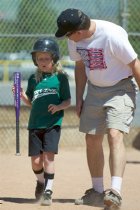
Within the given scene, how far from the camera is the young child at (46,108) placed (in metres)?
6.90

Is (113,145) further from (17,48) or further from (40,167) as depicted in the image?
(17,48)

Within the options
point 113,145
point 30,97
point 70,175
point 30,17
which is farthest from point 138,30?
point 113,145

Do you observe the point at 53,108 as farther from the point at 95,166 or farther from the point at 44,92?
the point at 95,166

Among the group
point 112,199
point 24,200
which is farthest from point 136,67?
point 24,200

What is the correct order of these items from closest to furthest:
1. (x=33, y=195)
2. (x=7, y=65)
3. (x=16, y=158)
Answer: (x=33, y=195)
(x=16, y=158)
(x=7, y=65)

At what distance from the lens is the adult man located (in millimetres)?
6285

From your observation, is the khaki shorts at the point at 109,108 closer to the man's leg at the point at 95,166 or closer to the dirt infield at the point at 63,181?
the man's leg at the point at 95,166

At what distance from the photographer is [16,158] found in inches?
Answer: 422

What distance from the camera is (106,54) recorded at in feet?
21.0

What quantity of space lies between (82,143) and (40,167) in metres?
4.76

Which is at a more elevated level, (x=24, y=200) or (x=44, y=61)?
(x=44, y=61)

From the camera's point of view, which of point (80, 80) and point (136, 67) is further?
point (80, 80)

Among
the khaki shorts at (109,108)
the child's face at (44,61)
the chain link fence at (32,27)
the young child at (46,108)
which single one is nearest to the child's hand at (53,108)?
the young child at (46,108)

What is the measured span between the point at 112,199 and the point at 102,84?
3.86 ft
